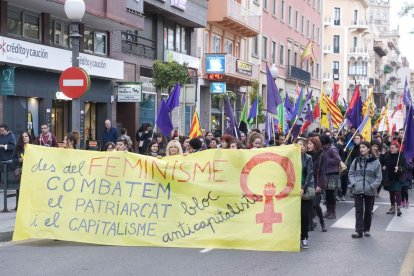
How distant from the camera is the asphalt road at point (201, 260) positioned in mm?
8297

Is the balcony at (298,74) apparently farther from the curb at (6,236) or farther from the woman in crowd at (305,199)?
the curb at (6,236)

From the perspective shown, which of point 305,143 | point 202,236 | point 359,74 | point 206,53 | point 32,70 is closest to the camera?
point 202,236

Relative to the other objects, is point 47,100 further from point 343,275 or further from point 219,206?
point 343,275

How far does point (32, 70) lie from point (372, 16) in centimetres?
13965

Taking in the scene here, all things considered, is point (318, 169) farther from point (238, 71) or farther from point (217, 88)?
point (238, 71)

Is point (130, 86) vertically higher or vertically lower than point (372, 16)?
lower

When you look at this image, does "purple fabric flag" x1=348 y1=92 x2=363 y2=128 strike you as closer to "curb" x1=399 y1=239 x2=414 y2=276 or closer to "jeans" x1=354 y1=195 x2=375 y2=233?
"jeans" x1=354 y1=195 x2=375 y2=233

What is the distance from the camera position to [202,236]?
962 cm

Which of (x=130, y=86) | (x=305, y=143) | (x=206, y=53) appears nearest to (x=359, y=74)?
(x=206, y=53)

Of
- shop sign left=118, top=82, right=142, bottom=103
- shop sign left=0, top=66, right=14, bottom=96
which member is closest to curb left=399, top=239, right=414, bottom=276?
shop sign left=0, top=66, right=14, bottom=96

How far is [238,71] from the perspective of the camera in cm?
3572

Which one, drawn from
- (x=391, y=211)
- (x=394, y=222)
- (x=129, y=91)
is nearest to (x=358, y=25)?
(x=129, y=91)

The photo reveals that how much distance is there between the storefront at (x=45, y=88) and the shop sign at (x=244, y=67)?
451 inches

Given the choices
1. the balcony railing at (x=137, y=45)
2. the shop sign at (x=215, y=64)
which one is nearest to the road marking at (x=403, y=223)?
the balcony railing at (x=137, y=45)
